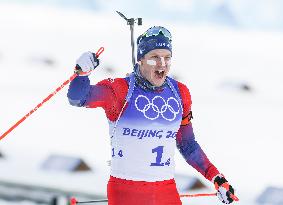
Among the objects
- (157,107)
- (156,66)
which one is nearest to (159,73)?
(156,66)

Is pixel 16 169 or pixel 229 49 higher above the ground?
pixel 229 49

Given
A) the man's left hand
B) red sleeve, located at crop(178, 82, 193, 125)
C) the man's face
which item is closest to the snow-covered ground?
the man's left hand

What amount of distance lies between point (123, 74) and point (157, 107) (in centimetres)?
1965

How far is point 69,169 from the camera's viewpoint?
32.2ft

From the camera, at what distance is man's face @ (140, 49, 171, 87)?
4430 mm

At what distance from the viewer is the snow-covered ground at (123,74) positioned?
39.3 ft

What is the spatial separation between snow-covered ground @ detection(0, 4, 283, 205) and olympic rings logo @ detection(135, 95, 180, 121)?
13.0 ft

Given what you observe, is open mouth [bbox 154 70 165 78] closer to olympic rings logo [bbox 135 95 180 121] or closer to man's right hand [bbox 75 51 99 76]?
olympic rings logo [bbox 135 95 180 121]

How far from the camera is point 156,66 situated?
4.43 m

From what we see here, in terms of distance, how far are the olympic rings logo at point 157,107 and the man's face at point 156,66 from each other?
4.8 inches

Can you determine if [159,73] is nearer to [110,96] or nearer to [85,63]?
[110,96]

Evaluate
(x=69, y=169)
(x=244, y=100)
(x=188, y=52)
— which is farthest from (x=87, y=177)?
(x=188, y=52)

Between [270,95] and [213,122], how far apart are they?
6.47 meters

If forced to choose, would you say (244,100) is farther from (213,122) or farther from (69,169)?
(69,169)
